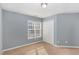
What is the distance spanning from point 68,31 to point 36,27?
41.8 inches

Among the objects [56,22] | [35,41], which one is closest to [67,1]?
[35,41]

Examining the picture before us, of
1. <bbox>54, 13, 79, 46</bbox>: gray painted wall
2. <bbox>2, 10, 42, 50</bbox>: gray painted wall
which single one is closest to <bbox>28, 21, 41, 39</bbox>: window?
<bbox>2, 10, 42, 50</bbox>: gray painted wall

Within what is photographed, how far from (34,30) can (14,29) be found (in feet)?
2.85

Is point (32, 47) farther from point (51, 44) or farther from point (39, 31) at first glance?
point (51, 44)

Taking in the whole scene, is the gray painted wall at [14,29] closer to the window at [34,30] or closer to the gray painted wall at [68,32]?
the window at [34,30]

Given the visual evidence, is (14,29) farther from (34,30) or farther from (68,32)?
(68,32)

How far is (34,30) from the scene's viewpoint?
2.42m

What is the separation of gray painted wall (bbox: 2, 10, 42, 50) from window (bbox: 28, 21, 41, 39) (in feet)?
0.49

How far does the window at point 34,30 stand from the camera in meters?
2.43

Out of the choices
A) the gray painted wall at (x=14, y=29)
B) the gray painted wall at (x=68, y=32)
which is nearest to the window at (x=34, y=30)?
the gray painted wall at (x=14, y=29)

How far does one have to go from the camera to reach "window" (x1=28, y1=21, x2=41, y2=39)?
7.97 feet

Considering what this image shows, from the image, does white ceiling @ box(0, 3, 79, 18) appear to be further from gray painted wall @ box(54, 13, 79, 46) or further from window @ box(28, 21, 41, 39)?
gray painted wall @ box(54, 13, 79, 46)

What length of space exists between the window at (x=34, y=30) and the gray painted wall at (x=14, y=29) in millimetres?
151

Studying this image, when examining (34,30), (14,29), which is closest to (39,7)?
(34,30)
